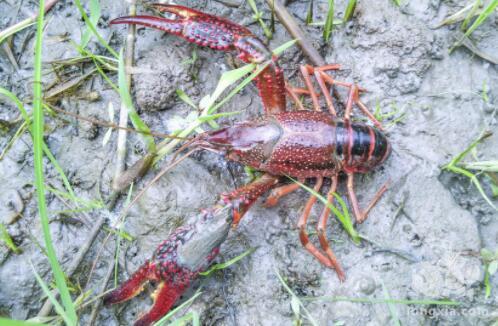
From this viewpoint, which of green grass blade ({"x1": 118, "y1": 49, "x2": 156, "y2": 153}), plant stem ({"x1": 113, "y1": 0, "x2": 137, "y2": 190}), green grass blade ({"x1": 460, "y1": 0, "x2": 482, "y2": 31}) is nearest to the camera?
green grass blade ({"x1": 118, "y1": 49, "x2": 156, "y2": 153})

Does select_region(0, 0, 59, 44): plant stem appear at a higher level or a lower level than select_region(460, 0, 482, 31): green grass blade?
higher

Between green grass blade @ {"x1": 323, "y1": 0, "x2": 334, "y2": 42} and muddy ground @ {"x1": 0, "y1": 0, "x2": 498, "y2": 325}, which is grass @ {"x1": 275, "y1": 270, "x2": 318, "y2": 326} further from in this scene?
green grass blade @ {"x1": 323, "y1": 0, "x2": 334, "y2": 42}

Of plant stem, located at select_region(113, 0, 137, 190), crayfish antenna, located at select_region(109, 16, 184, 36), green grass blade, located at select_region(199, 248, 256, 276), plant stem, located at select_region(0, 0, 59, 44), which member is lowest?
green grass blade, located at select_region(199, 248, 256, 276)

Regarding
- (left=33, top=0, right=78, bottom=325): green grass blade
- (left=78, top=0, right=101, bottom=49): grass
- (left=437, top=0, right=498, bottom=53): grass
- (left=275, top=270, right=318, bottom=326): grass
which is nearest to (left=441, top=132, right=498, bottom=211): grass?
(left=437, top=0, right=498, bottom=53): grass

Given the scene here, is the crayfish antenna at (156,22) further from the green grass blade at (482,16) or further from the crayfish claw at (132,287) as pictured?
the green grass blade at (482,16)

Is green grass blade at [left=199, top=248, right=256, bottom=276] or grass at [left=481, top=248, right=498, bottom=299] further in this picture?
green grass blade at [left=199, top=248, right=256, bottom=276]

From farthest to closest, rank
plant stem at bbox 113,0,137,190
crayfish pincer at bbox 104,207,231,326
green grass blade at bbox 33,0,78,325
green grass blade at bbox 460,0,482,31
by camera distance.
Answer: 1. plant stem at bbox 113,0,137,190
2. green grass blade at bbox 460,0,482,31
3. crayfish pincer at bbox 104,207,231,326
4. green grass blade at bbox 33,0,78,325
